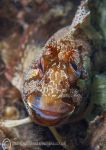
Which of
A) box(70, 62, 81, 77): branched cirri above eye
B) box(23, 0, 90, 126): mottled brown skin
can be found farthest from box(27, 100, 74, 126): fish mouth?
box(70, 62, 81, 77): branched cirri above eye

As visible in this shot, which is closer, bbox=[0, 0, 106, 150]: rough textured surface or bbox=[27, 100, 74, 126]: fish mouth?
bbox=[27, 100, 74, 126]: fish mouth

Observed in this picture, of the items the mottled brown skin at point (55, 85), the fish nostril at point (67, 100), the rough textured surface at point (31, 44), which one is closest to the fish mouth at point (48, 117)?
the mottled brown skin at point (55, 85)

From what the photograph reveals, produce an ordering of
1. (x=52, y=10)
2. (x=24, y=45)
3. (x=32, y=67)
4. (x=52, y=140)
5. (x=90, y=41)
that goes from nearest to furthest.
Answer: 1. (x=32, y=67)
2. (x=52, y=140)
3. (x=90, y=41)
4. (x=24, y=45)
5. (x=52, y=10)

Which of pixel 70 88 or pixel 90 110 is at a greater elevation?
pixel 70 88

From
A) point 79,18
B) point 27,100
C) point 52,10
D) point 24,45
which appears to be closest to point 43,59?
point 27,100

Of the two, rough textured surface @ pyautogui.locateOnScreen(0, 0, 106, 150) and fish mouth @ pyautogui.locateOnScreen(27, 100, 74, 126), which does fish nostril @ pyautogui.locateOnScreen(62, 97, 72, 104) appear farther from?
rough textured surface @ pyautogui.locateOnScreen(0, 0, 106, 150)

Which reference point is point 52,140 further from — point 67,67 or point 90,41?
point 90,41

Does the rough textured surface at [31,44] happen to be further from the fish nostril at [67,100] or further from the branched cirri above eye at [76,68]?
the fish nostril at [67,100]

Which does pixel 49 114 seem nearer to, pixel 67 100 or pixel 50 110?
pixel 50 110
